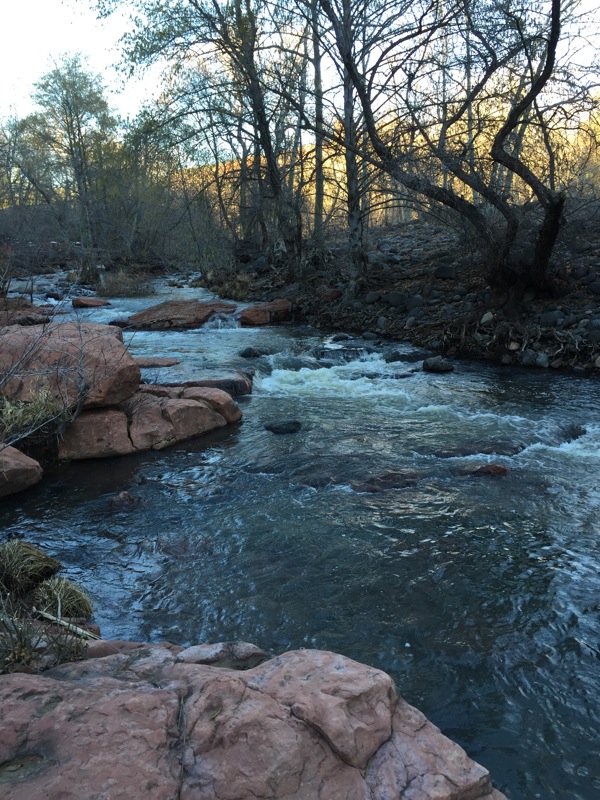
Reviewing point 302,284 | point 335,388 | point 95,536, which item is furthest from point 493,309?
point 95,536

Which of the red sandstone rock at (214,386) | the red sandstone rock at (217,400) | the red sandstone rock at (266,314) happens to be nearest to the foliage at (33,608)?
the red sandstone rock at (217,400)

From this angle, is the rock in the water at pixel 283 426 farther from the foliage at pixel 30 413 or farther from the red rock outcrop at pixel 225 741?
the red rock outcrop at pixel 225 741

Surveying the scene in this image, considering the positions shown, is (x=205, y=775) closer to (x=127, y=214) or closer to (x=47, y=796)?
(x=47, y=796)

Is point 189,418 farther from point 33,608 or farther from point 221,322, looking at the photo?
point 221,322

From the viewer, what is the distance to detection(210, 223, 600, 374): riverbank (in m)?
10.4

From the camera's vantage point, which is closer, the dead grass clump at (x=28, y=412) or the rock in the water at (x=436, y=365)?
the dead grass clump at (x=28, y=412)

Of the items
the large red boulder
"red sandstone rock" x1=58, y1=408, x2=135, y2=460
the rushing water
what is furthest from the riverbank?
"red sandstone rock" x1=58, y1=408, x2=135, y2=460

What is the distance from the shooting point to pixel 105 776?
166 cm

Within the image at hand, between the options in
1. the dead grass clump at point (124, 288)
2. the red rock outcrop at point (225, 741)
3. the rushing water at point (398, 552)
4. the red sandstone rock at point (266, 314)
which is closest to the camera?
the red rock outcrop at point (225, 741)

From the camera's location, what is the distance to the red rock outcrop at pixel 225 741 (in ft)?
5.56

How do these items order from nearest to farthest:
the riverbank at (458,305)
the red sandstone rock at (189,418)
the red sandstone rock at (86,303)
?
1. the red sandstone rock at (189,418)
2. the riverbank at (458,305)
3. the red sandstone rock at (86,303)

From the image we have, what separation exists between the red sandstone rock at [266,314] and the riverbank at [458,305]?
370 mm

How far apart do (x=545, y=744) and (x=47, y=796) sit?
6.87 feet

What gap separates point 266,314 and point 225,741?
13869 millimetres
